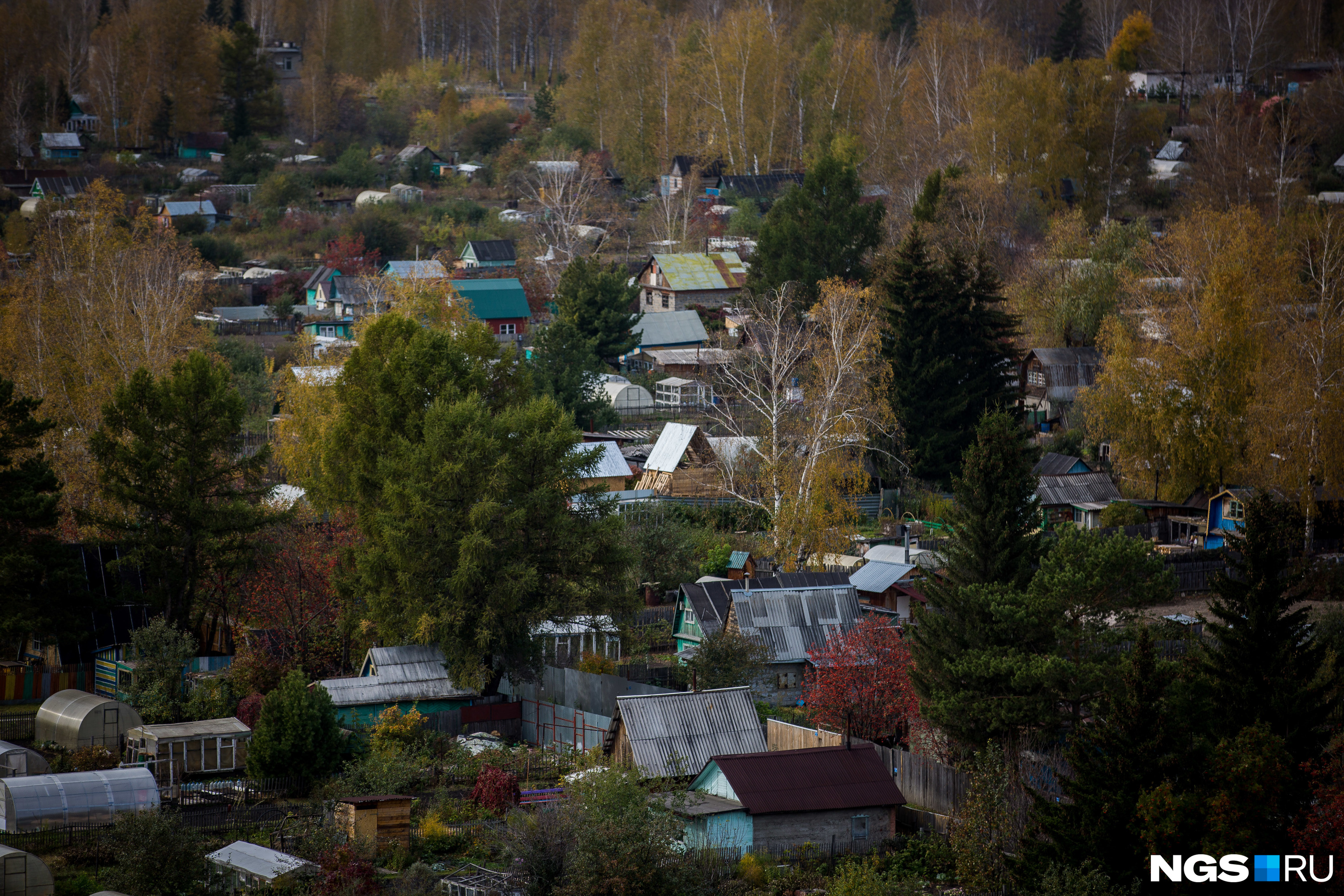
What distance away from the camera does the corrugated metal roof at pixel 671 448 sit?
47031 millimetres

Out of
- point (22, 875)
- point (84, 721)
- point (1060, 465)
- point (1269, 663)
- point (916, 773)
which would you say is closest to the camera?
point (22, 875)

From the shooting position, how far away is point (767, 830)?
2303 cm

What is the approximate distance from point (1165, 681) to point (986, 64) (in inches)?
2540

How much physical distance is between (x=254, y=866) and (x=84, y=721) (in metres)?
8.56

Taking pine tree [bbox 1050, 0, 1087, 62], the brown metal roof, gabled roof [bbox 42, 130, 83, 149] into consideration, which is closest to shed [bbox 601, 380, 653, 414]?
the brown metal roof

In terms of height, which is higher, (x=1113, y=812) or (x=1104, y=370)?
(x=1104, y=370)

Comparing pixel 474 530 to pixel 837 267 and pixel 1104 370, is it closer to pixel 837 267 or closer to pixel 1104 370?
pixel 1104 370

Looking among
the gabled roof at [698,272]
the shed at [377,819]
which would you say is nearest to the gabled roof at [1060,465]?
the gabled roof at [698,272]

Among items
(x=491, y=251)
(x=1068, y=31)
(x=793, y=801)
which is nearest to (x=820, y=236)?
(x=491, y=251)

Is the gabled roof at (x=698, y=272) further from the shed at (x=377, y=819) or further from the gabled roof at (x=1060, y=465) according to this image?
the shed at (x=377, y=819)

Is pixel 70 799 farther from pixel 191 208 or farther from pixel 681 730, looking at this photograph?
pixel 191 208

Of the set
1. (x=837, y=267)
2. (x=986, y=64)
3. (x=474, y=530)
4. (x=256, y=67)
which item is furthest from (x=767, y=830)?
(x=256, y=67)

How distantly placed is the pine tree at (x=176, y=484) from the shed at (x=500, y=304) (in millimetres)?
32967

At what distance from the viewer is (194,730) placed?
27156 mm
